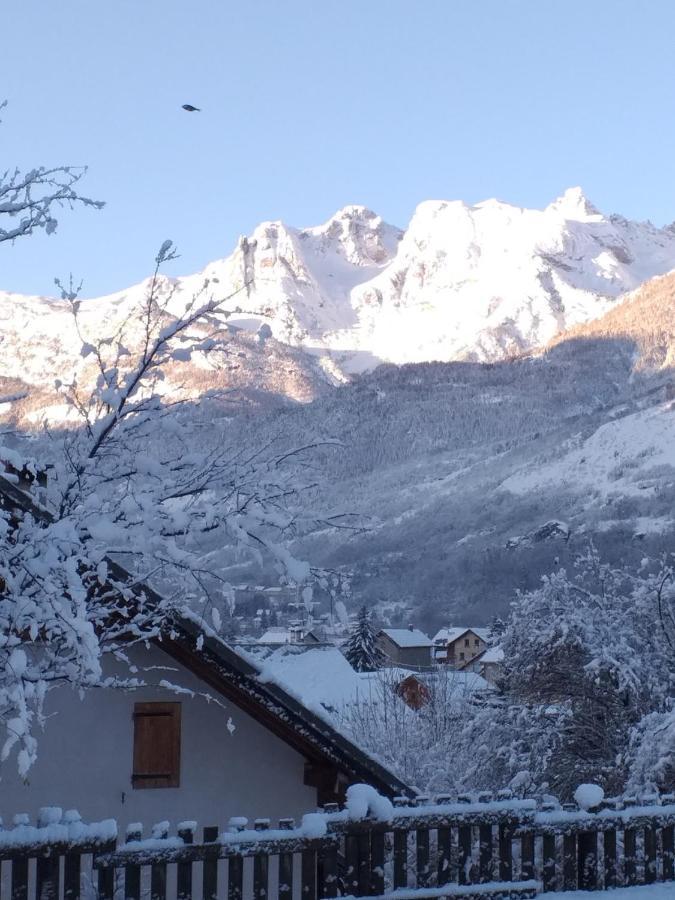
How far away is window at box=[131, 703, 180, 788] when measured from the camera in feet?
26.3

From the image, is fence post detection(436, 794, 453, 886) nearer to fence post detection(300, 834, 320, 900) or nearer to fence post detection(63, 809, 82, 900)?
fence post detection(300, 834, 320, 900)

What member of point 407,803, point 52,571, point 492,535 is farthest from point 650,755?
point 492,535

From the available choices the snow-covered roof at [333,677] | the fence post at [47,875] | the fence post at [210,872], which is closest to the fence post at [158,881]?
the fence post at [210,872]

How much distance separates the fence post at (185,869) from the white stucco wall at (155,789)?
53.2 inches

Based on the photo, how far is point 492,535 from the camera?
7426 inches

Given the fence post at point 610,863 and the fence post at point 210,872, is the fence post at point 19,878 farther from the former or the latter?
the fence post at point 610,863

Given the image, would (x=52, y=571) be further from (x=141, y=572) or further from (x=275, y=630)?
(x=275, y=630)

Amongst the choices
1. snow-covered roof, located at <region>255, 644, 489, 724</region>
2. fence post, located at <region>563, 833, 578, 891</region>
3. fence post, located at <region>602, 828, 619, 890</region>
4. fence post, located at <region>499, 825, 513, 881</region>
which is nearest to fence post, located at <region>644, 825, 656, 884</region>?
fence post, located at <region>602, 828, 619, 890</region>

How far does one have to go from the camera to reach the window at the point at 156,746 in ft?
26.3

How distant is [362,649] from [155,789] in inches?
2523

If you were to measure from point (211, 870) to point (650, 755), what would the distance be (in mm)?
11721

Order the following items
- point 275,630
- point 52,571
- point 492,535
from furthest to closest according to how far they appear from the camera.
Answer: point 492,535, point 275,630, point 52,571

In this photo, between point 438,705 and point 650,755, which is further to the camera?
point 438,705

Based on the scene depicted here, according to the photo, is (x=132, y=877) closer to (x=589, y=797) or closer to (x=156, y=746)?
(x=156, y=746)
